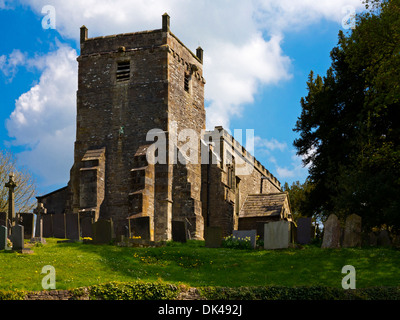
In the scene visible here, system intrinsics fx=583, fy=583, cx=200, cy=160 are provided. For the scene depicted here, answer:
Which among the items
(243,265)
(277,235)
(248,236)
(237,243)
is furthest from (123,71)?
(243,265)

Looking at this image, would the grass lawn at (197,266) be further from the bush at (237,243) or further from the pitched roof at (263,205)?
the pitched roof at (263,205)

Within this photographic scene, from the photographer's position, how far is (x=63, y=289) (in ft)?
53.0

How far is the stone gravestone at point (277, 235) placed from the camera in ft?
79.6

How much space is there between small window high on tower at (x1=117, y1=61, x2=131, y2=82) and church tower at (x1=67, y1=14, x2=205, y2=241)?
0.06m

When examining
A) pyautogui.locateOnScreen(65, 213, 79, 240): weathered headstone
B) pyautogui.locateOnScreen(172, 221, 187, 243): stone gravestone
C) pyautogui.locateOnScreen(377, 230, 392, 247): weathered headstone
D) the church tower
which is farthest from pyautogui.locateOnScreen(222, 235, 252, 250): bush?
the church tower

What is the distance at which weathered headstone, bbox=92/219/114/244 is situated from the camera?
81.3 feet

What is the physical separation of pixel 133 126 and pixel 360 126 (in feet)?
43.8

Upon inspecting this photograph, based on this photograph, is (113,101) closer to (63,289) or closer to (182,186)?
(182,186)

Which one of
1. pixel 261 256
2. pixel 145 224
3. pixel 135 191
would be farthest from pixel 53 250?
pixel 135 191

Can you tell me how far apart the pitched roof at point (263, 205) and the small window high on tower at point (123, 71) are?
12411mm

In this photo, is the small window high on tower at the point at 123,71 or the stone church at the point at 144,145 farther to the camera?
the small window high on tower at the point at 123,71

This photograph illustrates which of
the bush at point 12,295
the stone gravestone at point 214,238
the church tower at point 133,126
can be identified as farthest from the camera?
the church tower at point 133,126

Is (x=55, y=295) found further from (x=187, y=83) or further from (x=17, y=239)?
(x=187, y=83)

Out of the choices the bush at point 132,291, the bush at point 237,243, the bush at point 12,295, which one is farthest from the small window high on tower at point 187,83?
the bush at point 12,295
